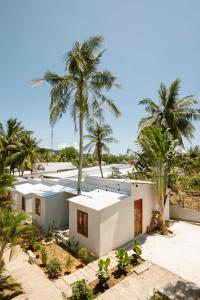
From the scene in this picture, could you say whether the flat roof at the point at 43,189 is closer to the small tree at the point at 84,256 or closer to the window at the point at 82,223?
the window at the point at 82,223

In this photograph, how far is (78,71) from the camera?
1467cm

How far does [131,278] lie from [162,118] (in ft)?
47.8

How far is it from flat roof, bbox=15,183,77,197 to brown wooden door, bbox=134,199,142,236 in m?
4.64

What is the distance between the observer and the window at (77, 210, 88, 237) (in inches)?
469

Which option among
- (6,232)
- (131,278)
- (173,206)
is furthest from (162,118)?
(6,232)

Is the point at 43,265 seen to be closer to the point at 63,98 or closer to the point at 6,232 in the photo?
the point at 6,232

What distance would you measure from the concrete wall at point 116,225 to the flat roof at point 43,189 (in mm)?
4591

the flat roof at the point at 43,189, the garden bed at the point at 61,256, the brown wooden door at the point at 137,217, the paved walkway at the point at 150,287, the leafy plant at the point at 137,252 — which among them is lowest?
the garden bed at the point at 61,256

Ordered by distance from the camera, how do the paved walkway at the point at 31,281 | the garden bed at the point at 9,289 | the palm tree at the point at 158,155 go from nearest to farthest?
the paved walkway at the point at 31,281
the garden bed at the point at 9,289
the palm tree at the point at 158,155

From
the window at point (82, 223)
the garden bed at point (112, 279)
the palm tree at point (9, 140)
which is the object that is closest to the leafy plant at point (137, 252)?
the garden bed at point (112, 279)

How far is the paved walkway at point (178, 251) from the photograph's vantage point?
9611 mm

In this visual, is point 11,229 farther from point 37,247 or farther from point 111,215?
point 111,215

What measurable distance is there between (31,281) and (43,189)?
894 centimetres

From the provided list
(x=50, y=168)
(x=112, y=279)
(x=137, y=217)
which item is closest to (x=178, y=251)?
(x=137, y=217)
